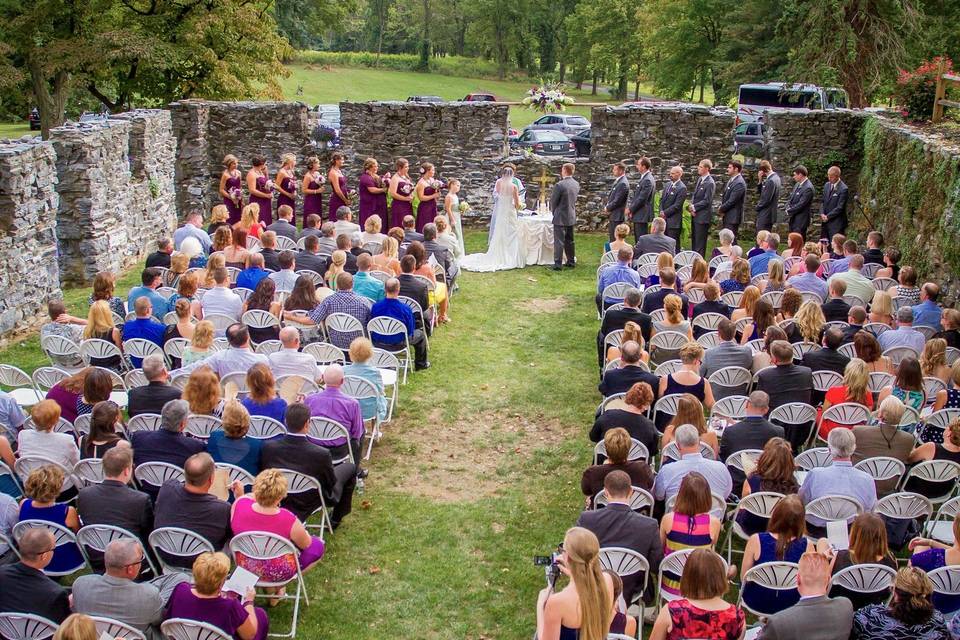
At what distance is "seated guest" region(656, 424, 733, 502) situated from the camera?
6727 millimetres

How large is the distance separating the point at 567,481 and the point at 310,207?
10.2 meters

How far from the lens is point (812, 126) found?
60.7ft

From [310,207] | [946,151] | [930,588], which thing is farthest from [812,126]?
A: [930,588]

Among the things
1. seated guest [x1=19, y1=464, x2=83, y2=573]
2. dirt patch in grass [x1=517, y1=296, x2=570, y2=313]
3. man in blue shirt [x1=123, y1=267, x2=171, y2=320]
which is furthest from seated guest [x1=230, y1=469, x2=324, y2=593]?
dirt patch in grass [x1=517, y1=296, x2=570, y2=313]

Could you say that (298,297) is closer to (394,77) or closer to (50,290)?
(50,290)

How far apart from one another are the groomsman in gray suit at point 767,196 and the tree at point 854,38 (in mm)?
7069

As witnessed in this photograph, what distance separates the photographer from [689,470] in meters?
6.72

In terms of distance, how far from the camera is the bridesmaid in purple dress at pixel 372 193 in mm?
A: 17016

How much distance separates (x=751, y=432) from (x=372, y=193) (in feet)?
36.2

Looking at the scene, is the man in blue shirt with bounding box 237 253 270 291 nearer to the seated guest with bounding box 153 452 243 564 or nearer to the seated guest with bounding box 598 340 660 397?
the seated guest with bounding box 598 340 660 397

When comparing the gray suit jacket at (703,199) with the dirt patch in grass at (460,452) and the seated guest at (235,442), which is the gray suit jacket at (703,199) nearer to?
the dirt patch in grass at (460,452)

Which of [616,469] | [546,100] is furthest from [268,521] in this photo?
[546,100]

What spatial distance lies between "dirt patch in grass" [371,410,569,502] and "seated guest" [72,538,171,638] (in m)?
3.36

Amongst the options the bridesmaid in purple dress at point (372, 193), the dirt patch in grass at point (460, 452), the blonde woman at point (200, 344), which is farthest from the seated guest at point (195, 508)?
the bridesmaid in purple dress at point (372, 193)
